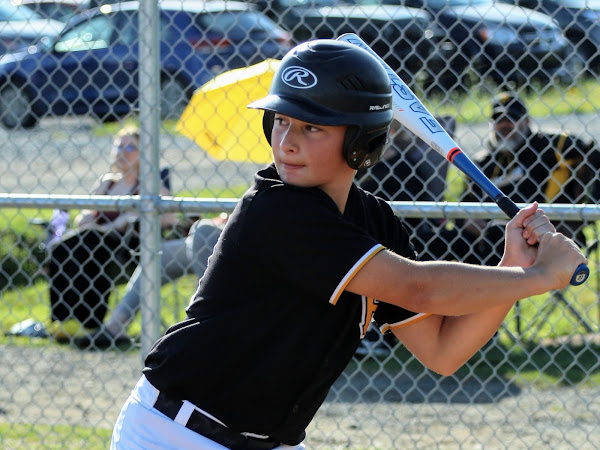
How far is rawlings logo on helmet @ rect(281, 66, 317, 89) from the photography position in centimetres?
218

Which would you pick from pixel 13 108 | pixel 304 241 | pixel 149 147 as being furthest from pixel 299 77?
pixel 13 108

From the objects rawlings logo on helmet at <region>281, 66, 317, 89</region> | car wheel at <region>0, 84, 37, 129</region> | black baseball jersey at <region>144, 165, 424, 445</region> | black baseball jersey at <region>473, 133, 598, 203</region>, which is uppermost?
rawlings logo on helmet at <region>281, 66, 317, 89</region>

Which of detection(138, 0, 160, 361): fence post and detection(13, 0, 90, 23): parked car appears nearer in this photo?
detection(138, 0, 160, 361): fence post

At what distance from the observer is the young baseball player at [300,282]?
2164mm

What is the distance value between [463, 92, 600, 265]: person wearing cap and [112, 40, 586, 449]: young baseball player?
9.55 feet

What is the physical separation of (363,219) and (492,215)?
146 centimetres

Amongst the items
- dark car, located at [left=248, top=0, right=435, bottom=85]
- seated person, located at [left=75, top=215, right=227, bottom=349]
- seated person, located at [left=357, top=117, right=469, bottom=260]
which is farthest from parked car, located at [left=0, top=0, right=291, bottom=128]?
seated person, located at [left=357, top=117, right=469, bottom=260]

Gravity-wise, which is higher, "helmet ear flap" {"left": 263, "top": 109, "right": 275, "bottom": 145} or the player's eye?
the player's eye

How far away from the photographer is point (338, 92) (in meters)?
2.18

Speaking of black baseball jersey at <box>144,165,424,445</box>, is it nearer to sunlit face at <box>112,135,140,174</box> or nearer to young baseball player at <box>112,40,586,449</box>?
young baseball player at <box>112,40,586,449</box>

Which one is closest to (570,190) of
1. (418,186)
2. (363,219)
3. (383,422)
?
(418,186)

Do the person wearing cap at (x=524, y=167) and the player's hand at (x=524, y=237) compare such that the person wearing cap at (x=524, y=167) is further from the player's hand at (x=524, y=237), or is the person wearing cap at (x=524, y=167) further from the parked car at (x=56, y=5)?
the player's hand at (x=524, y=237)

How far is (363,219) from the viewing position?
2451 mm

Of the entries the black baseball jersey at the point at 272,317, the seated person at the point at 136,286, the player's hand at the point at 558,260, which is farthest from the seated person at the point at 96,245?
A: the player's hand at the point at 558,260
